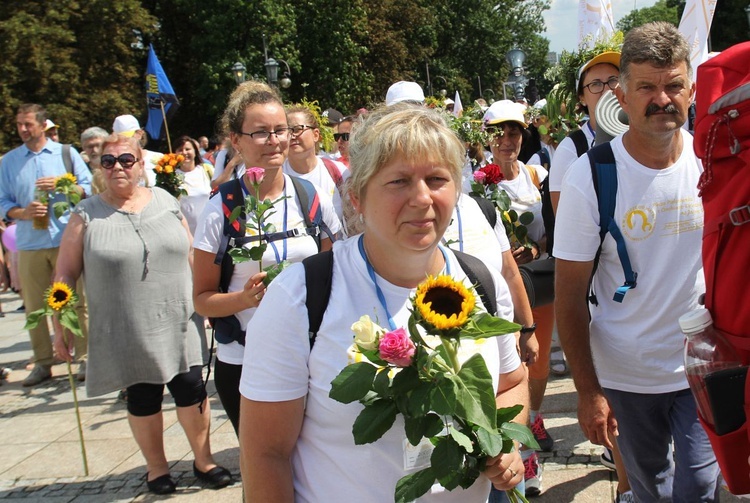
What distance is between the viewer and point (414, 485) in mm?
1840

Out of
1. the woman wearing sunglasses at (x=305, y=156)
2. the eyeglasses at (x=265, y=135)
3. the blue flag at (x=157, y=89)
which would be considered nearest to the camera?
the eyeglasses at (x=265, y=135)

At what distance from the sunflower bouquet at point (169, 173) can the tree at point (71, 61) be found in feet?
56.0

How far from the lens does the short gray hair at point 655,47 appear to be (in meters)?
2.88

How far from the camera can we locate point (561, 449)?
4.68 m

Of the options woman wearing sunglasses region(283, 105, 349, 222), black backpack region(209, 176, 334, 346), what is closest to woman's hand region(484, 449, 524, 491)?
black backpack region(209, 176, 334, 346)

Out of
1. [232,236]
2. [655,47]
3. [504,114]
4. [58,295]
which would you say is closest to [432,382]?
[655,47]

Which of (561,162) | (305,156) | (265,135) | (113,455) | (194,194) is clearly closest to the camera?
(265,135)

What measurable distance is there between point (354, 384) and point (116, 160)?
134 inches

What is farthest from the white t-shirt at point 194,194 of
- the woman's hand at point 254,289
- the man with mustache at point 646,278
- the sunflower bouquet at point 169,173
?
the man with mustache at point 646,278

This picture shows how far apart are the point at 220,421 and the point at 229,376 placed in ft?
8.36

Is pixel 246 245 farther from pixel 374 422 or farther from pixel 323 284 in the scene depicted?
pixel 374 422

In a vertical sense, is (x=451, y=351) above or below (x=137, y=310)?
above

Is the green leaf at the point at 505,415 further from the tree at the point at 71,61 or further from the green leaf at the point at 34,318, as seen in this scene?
the tree at the point at 71,61

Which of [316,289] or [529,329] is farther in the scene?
[529,329]
